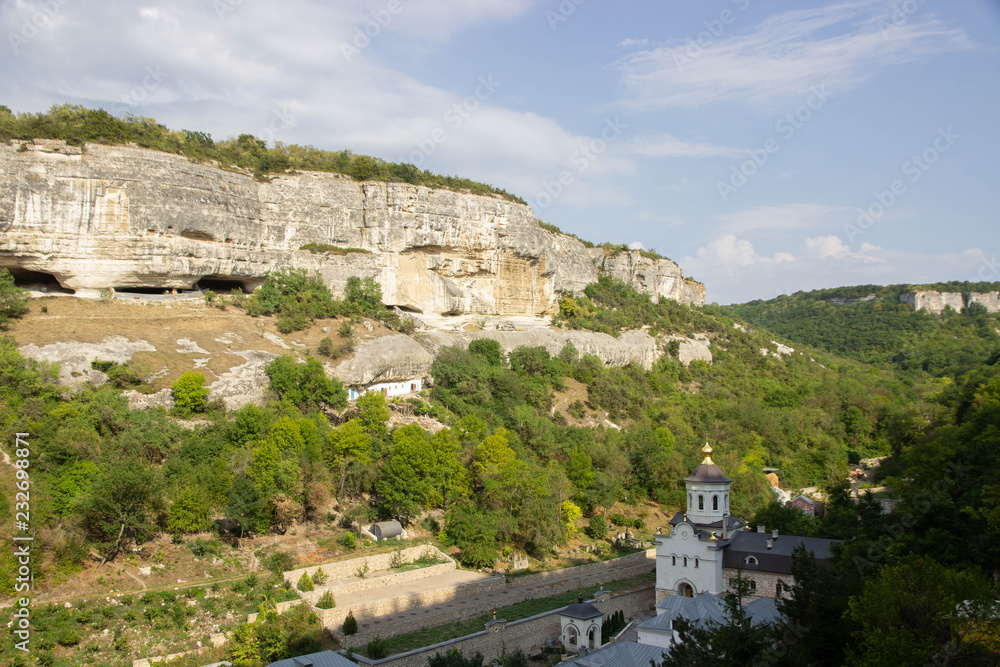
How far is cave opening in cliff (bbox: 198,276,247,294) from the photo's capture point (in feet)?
121

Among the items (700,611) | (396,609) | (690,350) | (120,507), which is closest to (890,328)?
(690,350)

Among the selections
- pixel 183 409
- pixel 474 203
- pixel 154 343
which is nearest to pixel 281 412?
pixel 183 409

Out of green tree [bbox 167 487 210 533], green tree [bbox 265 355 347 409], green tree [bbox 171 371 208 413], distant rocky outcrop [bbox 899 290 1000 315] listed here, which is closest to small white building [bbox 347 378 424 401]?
green tree [bbox 265 355 347 409]

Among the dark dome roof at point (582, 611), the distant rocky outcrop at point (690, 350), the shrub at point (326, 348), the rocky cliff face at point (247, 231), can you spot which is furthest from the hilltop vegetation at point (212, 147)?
the dark dome roof at point (582, 611)

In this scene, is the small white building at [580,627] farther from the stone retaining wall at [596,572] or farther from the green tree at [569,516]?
the green tree at [569,516]

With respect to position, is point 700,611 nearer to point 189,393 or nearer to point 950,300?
point 189,393

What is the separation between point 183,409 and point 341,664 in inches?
550

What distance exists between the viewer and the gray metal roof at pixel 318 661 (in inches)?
582

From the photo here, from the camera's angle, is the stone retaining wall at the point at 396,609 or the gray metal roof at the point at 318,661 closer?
the gray metal roof at the point at 318,661

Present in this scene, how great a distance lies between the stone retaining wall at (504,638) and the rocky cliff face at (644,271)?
146ft

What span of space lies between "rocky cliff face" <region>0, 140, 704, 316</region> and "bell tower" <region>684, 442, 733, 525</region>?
2282cm

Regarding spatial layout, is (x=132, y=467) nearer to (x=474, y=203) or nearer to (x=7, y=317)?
(x=7, y=317)

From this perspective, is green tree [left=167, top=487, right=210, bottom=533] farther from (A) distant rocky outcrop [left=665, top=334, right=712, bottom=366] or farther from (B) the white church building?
(A) distant rocky outcrop [left=665, top=334, right=712, bottom=366]

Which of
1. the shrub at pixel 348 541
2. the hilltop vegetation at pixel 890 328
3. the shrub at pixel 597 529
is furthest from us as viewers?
the hilltop vegetation at pixel 890 328
